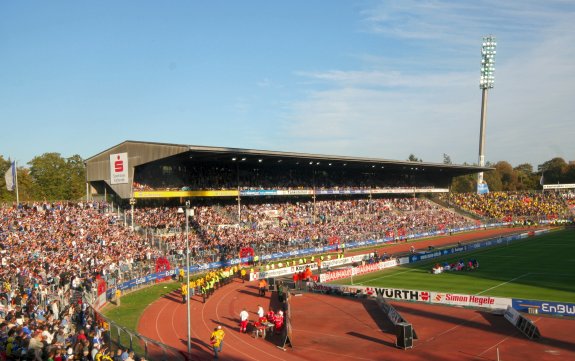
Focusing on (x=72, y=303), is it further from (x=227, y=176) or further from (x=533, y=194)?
(x=533, y=194)

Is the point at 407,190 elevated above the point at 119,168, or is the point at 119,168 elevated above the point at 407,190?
the point at 119,168

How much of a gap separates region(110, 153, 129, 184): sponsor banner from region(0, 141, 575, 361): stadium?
→ 0.16m

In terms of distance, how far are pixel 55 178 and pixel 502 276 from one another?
73820 mm

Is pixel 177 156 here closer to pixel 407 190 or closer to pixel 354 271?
pixel 354 271

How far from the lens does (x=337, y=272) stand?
41656mm

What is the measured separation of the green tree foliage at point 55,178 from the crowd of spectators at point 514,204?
6760 cm

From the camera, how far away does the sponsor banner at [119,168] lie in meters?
49.0

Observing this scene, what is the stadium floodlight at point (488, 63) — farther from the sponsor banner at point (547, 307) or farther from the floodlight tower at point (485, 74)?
the sponsor banner at point (547, 307)

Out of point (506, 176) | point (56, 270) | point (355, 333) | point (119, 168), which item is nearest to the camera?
point (355, 333)

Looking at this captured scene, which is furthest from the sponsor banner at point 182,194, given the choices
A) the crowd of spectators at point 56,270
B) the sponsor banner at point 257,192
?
the crowd of spectators at point 56,270

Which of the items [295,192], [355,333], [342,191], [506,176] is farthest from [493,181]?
[355,333]

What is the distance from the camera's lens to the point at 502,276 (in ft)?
130

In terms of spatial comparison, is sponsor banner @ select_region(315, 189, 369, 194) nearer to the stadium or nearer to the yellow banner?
the stadium

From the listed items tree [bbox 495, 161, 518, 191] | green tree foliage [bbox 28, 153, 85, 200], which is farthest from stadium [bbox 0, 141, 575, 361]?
tree [bbox 495, 161, 518, 191]
